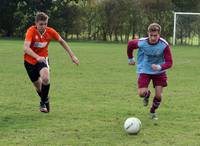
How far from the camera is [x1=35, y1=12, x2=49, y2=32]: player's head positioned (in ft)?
28.8

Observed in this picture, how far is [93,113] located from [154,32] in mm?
1909

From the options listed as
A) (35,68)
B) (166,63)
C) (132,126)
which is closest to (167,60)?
(166,63)

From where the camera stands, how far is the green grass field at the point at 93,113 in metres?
7.05

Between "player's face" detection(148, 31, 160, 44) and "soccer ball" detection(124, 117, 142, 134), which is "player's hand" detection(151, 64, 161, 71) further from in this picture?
"soccer ball" detection(124, 117, 142, 134)

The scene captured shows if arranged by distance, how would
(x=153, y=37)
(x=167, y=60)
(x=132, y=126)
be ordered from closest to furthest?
(x=132, y=126)
(x=153, y=37)
(x=167, y=60)

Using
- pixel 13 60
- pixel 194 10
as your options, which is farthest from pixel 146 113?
pixel 194 10

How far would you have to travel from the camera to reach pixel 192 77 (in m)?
16.4

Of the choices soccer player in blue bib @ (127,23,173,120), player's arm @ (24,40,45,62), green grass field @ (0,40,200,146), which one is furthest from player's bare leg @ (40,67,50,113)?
soccer player in blue bib @ (127,23,173,120)

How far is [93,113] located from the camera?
916 cm

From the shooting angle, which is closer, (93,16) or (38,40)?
(38,40)

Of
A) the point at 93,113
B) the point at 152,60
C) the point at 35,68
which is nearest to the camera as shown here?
the point at 152,60

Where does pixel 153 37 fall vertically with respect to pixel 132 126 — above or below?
above

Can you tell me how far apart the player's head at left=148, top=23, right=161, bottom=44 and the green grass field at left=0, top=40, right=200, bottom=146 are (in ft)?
4.43

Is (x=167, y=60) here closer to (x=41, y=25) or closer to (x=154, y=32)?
(x=154, y=32)
